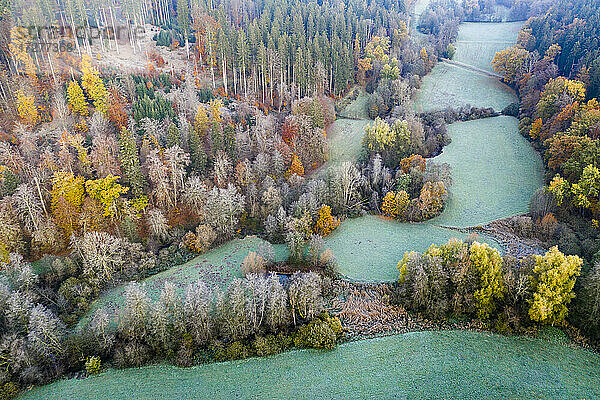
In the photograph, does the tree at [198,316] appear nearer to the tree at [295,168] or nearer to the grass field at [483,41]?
the tree at [295,168]

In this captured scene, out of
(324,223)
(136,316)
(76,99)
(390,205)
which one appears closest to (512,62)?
(390,205)

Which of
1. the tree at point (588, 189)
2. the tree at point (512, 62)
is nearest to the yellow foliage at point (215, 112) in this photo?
the tree at point (588, 189)

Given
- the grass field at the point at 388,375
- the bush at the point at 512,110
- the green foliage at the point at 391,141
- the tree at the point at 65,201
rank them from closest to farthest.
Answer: the grass field at the point at 388,375 → the tree at the point at 65,201 → the green foliage at the point at 391,141 → the bush at the point at 512,110

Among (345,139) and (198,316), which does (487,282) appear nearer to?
(198,316)

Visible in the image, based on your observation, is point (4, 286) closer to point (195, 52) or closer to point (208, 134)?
point (208, 134)

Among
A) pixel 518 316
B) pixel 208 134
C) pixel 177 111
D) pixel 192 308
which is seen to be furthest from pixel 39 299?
pixel 518 316

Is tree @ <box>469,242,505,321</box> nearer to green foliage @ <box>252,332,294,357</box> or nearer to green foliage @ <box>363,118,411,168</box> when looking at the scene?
green foliage @ <box>252,332,294,357</box>

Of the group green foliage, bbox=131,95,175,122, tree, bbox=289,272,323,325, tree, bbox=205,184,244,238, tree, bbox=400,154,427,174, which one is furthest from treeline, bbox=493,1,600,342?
green foliage, bbox=131,95,175,122
